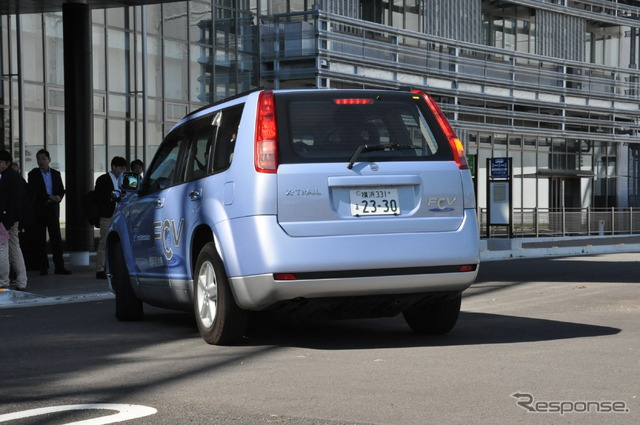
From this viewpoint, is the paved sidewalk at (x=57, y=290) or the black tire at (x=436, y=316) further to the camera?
the paved sidewalk at (x=57, y=290)

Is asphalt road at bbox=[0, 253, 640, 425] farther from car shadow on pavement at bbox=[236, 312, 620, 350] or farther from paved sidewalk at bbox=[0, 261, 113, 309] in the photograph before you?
paved sidewalk at bbox=[0, 261, 113, 309]

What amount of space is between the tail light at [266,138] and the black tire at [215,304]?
0.87 metres

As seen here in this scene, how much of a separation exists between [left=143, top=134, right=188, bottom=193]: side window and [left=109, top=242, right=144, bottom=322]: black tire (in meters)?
0.88

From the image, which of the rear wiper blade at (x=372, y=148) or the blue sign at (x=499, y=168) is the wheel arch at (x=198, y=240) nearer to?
the rear wiper blade at (x=372, y=148)

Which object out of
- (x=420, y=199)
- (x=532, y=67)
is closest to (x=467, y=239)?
(x=420, y=199)

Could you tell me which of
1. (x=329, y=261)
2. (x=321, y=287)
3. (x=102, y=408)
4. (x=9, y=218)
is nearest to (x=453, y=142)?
(x=329, y=261)

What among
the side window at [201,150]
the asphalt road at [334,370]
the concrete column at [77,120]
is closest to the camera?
the asphalt road at [334,370]

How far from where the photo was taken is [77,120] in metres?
19.9

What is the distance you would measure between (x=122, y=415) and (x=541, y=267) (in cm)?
1564

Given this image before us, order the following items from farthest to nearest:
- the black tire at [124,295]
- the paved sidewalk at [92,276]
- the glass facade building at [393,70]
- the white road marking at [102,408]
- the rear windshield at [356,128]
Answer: the glass facade building at [393,70], the paved sidewalk at [92,276], the black tire at [124,295], the rear windshield at [356,128], the white road marking at [102,408]

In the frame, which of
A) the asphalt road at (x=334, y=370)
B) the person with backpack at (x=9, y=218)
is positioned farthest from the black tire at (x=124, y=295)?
the person with backpack at (x=9, y=218)

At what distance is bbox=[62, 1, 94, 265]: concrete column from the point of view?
19734 mm

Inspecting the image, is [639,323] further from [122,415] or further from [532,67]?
[532,67]

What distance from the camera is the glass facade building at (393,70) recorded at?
80.5 feet
